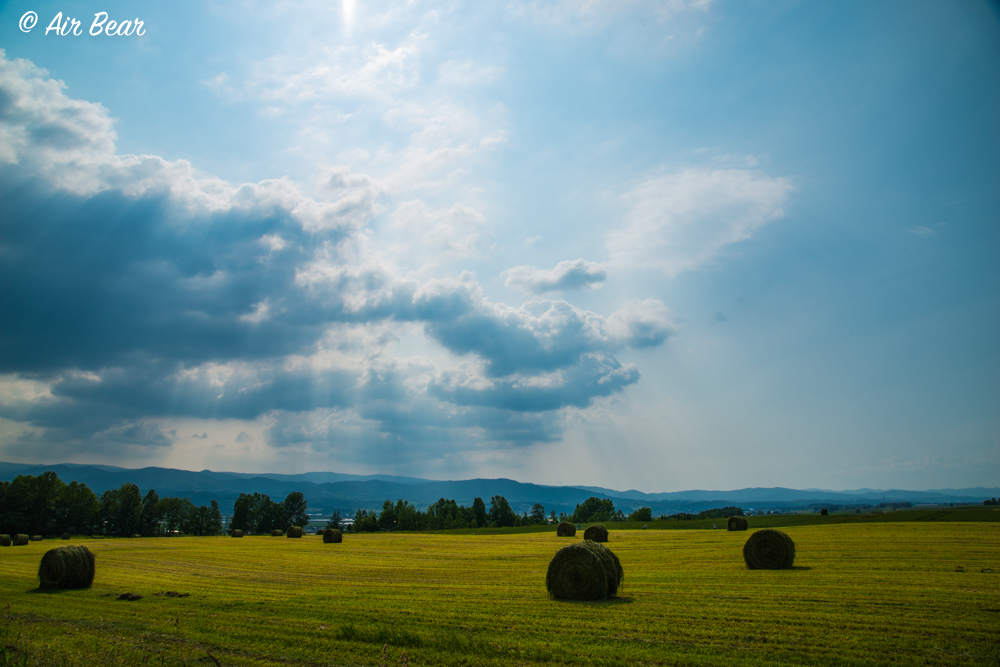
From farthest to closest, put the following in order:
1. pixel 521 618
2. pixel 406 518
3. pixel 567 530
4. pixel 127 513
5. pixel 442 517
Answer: pixel 442 517 < pixel 406 518 < pixel 127 513 < pixel 567 530 < pixel 521 618

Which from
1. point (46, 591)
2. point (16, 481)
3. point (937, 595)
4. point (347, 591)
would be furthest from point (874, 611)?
point (16, 481)

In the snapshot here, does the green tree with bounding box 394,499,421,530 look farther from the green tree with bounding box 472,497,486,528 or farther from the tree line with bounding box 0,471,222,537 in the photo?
the tree line with bounding box 0,471,222,537

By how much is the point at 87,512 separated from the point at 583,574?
105m

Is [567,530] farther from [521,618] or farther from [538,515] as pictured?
[538,515]

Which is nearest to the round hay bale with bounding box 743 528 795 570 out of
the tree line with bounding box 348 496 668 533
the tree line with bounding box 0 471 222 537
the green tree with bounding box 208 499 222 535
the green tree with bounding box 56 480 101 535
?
the tree line with bounding box 348 496 668 533

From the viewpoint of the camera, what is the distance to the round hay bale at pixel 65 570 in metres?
20.8

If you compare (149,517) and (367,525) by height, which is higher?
(149,517)

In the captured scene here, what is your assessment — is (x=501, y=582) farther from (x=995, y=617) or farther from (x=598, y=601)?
(x=995, y=617)

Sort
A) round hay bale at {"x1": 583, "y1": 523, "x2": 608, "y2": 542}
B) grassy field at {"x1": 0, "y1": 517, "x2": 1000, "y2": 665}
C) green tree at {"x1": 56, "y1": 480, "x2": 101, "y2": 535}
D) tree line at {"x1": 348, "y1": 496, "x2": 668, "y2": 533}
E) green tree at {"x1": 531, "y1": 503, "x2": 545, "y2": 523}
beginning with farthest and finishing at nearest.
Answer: green tree at {"x1": 531, "y1": 503, "x2": 545, "y2": 523} < tree line at {"x1": 348, "y1": 496, "x2": 668, "y2": 533} < green tree at {"x1": 56, "y1": 480, "x2": 101, "y2": 535} < round hay bale at {"x1": 583, "y1": 523, "x2": 608, "y2": 542} < grassy field at {"x1": 0, "y1": 517, "x2": 1000, "y2": 665}

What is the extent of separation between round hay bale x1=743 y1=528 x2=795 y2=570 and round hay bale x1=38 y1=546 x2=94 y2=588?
29108 millimetres

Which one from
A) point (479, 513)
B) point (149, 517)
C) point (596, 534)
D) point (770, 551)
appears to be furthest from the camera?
point (479, 513)

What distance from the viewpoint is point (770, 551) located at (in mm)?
24141

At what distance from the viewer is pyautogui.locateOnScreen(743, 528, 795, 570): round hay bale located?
78.2ft

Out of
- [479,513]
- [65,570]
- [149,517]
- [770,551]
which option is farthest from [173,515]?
[770,551]
